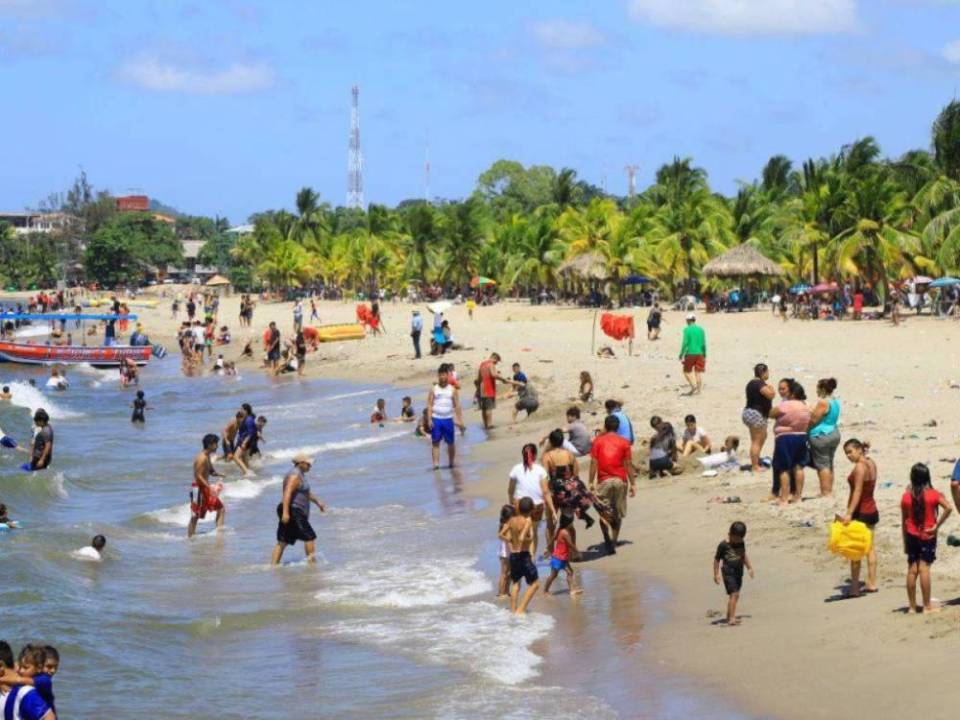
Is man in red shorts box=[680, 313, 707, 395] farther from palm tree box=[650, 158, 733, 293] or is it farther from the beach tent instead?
palm tree box=[650, 158, 733, 293]

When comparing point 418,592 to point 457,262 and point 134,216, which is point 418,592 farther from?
point 134,216

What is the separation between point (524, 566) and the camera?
1265cm

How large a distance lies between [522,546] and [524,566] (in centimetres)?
18

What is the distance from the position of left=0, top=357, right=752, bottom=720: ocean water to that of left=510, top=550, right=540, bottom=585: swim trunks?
0.33 metres

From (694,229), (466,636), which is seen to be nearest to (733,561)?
(466,636)

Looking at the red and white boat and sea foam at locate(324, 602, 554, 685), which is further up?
the red and white boat

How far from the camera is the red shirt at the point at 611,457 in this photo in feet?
46.1

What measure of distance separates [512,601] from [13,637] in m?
4.31

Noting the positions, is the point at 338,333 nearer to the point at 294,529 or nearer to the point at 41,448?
the point at 41,448

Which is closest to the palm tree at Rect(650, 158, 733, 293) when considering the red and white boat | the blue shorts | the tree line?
the tree line

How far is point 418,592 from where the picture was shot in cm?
1393

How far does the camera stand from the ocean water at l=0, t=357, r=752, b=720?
1067 cm

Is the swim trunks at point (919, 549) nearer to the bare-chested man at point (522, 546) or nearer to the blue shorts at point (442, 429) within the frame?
the bare-chested man at point (522, 546)

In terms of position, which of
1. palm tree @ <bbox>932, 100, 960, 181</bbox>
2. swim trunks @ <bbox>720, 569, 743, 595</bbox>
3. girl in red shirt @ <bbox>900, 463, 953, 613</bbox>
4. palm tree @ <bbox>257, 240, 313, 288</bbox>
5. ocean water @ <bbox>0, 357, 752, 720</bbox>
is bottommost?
ocean water @ <bbox>0, 357, 752, 720</bbox>
